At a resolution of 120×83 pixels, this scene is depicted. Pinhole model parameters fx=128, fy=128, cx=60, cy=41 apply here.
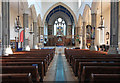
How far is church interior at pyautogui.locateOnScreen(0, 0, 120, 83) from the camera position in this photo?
2.46m

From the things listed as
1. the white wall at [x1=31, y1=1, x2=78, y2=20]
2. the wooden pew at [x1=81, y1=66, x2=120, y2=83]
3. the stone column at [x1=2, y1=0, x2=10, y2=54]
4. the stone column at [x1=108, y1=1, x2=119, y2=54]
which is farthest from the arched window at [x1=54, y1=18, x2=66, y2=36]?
the wooden pew at [x1=81, y1=66, x2=120, y2=83]

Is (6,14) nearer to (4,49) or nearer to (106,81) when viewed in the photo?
(4,49)

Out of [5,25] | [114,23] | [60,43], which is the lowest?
[60,43]

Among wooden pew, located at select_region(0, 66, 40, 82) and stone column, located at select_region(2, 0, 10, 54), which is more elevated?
stone column, located at select_region(2, 0, 10, 54)

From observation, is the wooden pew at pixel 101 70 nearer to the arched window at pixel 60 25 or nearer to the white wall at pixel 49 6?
the white wall at pixel 49 6

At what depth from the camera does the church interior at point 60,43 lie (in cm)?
246

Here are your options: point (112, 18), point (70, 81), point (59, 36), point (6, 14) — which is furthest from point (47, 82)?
point (59, 36)

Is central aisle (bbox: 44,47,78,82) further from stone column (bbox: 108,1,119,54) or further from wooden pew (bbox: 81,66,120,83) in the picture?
stone column (bbox: 108,1,119,54)

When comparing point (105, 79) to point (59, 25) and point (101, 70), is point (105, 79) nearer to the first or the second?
point (101, 70)

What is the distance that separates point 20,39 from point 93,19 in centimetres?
701

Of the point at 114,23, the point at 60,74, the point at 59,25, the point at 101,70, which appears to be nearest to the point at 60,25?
the point at 59,25

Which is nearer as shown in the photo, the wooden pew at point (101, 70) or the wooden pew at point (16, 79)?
the wooden pew at point (16, 79)

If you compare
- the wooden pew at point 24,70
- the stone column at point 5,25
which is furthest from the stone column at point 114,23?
the wooden pew at point 24,70

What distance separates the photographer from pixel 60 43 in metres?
26.1
